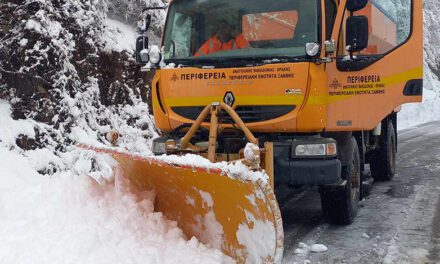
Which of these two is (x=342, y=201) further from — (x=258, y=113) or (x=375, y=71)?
(x=375, y=71)

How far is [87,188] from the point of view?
4465 mm

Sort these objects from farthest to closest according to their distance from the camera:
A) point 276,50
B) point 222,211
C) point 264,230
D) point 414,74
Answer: point 414,74, point 276,50, point 222,211, point 264,230

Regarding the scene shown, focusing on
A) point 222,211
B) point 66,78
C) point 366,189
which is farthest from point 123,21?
point 222,211

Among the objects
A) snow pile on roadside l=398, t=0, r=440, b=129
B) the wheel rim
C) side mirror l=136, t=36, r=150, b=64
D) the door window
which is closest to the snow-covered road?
the wheel rim

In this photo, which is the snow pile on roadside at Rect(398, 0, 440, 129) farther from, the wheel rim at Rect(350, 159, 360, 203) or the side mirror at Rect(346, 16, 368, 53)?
the side mirror at Rect(346, 16, 368, 53)

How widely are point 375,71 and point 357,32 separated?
2.31 ft

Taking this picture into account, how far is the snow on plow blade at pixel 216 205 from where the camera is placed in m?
3.27

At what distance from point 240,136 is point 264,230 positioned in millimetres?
1525

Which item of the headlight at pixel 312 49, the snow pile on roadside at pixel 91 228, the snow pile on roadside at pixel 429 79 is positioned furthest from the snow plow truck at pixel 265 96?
the snow pile on roadside at pixel 429 79

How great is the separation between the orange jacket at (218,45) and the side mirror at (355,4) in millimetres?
1077

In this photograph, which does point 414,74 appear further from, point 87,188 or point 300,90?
point 87,188

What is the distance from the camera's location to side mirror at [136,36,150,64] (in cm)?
537

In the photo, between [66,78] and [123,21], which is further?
[123,21]

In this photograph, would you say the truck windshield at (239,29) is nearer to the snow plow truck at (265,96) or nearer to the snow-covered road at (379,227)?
the snow plow truck at (265,96)
